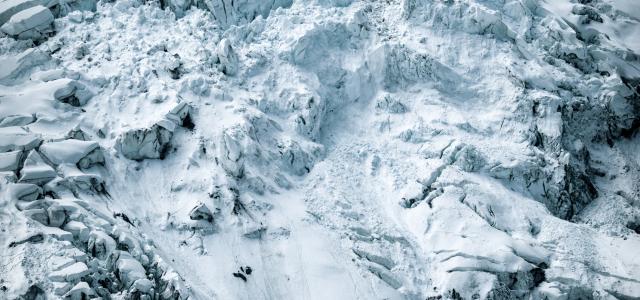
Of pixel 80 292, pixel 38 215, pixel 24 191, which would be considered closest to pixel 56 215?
pixel 38 215

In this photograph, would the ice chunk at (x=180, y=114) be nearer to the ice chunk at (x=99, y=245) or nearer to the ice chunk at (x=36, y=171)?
the ice chunk at (x=36, y=171)

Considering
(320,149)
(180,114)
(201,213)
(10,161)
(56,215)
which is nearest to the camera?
(56,215)

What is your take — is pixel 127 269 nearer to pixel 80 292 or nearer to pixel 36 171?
pixel 80 292

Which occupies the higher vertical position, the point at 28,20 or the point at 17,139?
the point at 28,20

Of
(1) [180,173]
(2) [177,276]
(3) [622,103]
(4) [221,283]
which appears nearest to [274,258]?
(4) [221,283]

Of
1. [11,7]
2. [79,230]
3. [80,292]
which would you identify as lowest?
[80,292]

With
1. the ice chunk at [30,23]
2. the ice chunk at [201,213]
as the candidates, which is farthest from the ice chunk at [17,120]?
the ice chunk at [201,213]

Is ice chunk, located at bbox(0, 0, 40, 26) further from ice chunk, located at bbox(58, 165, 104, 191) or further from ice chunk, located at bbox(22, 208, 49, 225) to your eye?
ice chunk, located at bbox(22, 208, 49, 225)

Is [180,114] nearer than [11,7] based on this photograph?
Yes
